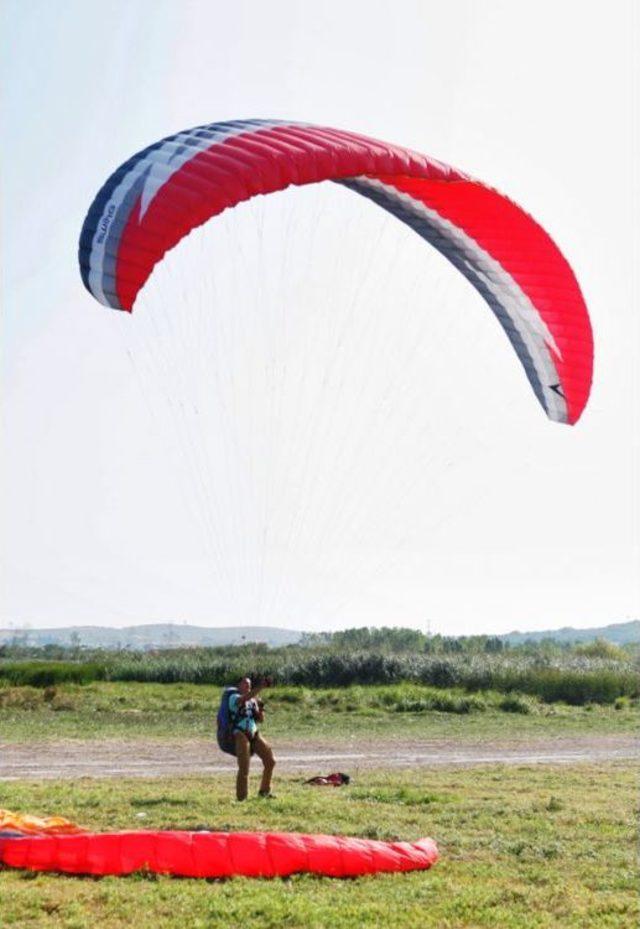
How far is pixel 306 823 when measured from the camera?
420 inches

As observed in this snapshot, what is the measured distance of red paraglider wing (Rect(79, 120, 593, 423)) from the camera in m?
11.9

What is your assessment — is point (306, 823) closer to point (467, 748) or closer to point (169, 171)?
point (169, 171)

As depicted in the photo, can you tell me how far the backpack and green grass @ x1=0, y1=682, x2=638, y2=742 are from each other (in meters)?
8.44

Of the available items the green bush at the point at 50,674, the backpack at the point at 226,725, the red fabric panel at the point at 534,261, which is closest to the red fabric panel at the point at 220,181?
the red fabric panel at the point at 534,261

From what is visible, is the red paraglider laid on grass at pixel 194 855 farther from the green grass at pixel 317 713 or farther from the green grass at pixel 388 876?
the green grass at pixel 317 713

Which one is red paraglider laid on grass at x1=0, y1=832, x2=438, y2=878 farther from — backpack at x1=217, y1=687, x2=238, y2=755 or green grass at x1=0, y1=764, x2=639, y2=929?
backpack at x1=217, y1=687, x2=238, y2=755

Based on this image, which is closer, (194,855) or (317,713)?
(194,855)

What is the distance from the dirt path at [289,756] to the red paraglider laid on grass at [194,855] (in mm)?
6411

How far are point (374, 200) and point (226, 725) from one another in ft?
21.6

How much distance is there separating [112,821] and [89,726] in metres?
12.0

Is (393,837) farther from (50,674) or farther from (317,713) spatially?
(50,674)

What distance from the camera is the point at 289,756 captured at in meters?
18.0

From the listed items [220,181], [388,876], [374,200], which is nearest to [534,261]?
[374,200]

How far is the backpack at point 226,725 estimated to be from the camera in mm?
12305
